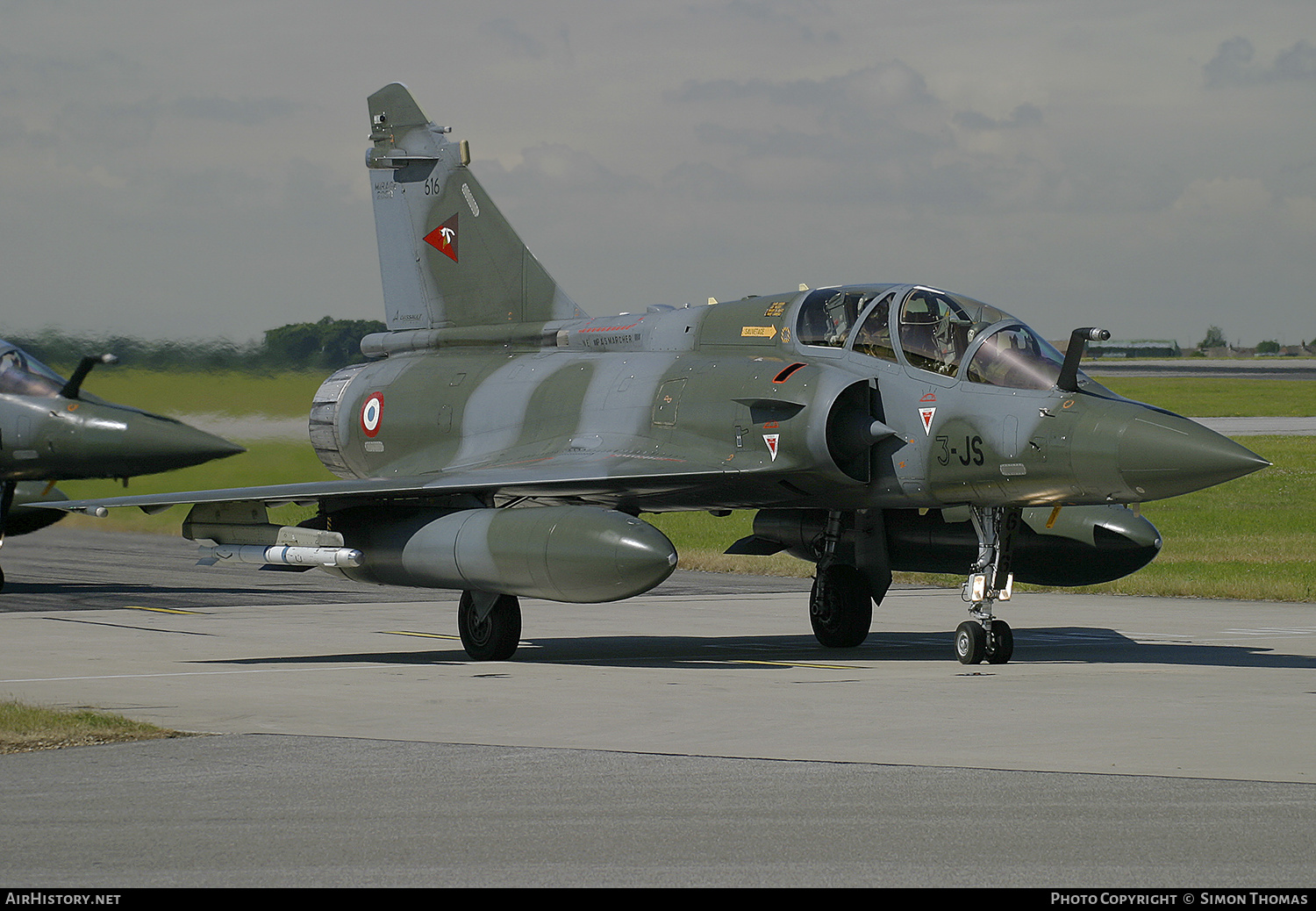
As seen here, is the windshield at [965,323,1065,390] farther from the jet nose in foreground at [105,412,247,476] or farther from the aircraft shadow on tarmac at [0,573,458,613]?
the aircraft shadow on tarmac at [0,573,458,613]

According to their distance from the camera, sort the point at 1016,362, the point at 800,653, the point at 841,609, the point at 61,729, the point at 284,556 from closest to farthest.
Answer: the point at 61,729 → the point at 1016,362 → the point at 284,556 → the point at 800,653 → the point at 841,609

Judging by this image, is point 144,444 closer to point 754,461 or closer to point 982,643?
point 754,461

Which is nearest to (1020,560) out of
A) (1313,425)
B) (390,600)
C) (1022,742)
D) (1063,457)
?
(1063,457)

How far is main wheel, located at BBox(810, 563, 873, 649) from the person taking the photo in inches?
622

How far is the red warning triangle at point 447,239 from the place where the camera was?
18.7 m

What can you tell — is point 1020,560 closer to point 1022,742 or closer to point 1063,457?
point 1063,457

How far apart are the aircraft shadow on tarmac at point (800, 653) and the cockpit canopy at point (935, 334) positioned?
2.50 meters

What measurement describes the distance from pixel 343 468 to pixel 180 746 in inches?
369

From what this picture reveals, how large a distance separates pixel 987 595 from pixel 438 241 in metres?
8.41

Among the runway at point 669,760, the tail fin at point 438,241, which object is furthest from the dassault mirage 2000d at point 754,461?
the runway at point 669,760

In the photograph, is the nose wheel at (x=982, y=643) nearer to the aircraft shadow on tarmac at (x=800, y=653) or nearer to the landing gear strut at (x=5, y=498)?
the aircraft shadow on tarmac at (x=800, y=653)

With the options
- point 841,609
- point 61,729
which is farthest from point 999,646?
point 61,729

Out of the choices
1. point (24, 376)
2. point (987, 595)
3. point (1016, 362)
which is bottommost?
point (987, 595)

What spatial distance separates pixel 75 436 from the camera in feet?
66.9
